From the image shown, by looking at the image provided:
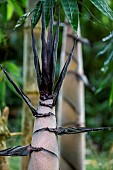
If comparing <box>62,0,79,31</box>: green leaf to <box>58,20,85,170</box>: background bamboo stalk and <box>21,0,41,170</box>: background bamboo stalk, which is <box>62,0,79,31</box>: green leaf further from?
<box>58,20,85,170</box>: background bamboo stalk

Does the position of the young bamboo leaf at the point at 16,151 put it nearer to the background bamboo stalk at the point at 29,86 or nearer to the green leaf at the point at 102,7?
the green leaf at the point at 102,7

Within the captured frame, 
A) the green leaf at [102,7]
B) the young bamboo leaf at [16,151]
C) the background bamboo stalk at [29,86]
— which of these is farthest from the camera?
the background bamboo stalk at [29,86]

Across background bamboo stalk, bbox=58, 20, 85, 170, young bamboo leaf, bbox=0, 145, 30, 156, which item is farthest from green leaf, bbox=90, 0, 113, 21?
background bamboo stalk, bbox=58, 20, 85, 170

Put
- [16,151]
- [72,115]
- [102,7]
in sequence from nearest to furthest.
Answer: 1. [16,151]
2. [102,7]
3. [72,115]

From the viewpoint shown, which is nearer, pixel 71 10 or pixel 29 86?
pixel 71 10

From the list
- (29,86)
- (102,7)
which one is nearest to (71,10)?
(102,7)

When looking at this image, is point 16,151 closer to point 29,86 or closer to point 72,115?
point 29,86

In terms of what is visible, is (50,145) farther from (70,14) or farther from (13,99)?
(13,99)

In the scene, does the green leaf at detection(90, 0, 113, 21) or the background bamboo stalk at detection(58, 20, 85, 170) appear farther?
the background bamboo stalk at detection(58, 20, 85, 170)

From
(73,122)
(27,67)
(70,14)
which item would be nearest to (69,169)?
(73,122)

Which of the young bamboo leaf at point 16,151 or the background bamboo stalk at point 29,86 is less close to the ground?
the background bamboo stalk at point 29,86

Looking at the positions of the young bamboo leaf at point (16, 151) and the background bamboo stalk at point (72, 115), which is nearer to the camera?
the young bamboo leaf at point (16, 151)

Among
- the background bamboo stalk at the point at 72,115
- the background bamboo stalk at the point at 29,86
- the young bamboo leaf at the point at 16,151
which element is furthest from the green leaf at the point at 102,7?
the background bamboo stalk at the point at 72,115
